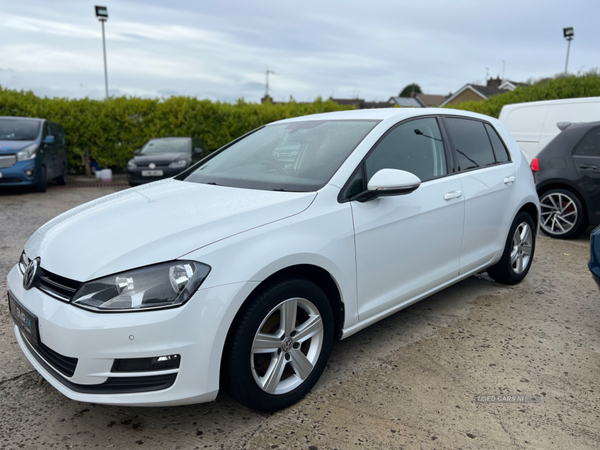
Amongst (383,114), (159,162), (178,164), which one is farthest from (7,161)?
(383,114)

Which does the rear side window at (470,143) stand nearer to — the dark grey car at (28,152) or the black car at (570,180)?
the black car at (570,180)

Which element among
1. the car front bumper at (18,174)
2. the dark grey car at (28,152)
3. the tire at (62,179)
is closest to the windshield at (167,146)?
the tire at (62,179)

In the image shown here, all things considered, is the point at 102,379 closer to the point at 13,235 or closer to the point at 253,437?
the point at 253,437

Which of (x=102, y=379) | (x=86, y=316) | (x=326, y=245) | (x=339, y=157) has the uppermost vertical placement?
(x=339, y=157)

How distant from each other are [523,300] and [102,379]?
364 cm

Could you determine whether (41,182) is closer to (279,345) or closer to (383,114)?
(383,114)

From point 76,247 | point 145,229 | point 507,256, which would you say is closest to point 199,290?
point 145,229

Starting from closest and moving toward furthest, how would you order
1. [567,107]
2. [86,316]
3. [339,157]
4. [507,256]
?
1. [86,316]
2. [339,157]
3. [507,256]
4. [567,107]

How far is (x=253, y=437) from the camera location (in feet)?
7.95

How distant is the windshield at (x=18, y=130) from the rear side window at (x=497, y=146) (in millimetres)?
Result: 10020

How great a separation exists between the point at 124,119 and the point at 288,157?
13.4 meters

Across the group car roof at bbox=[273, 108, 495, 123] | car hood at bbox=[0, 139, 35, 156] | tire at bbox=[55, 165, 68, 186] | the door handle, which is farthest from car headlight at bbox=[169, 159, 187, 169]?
the door handle

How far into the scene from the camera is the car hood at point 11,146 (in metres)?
10.0

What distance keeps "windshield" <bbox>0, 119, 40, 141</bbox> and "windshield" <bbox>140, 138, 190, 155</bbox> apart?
2.71m
